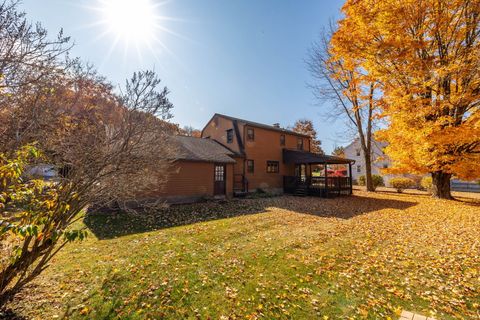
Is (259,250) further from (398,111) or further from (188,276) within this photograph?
(398,111)

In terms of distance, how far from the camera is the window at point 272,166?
767 inches

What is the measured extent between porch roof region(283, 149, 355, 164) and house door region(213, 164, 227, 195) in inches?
300

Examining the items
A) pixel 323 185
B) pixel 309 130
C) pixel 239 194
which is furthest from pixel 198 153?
pixel 309 130

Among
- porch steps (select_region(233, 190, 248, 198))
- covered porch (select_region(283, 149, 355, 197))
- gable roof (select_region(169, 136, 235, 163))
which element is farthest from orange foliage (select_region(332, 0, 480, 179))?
porch steps (select_region(233, 190, 248, 198))

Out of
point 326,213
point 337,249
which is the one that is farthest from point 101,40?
point 326,213

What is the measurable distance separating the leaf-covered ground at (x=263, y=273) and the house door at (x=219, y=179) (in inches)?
283

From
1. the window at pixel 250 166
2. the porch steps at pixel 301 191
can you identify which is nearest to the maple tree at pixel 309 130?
the porch steps at pixel 301 191

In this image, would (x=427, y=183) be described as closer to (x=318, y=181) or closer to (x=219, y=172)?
(x=318, y=181)

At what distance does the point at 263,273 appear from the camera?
171 inches

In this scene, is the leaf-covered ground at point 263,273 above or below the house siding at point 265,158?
below

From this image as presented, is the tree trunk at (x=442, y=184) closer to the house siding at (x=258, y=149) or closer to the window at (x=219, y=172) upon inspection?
the house siding at (x=258, y=149)

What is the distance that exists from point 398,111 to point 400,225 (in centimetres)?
711

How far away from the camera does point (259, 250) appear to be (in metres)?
5.57

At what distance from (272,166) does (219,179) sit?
654 cm
